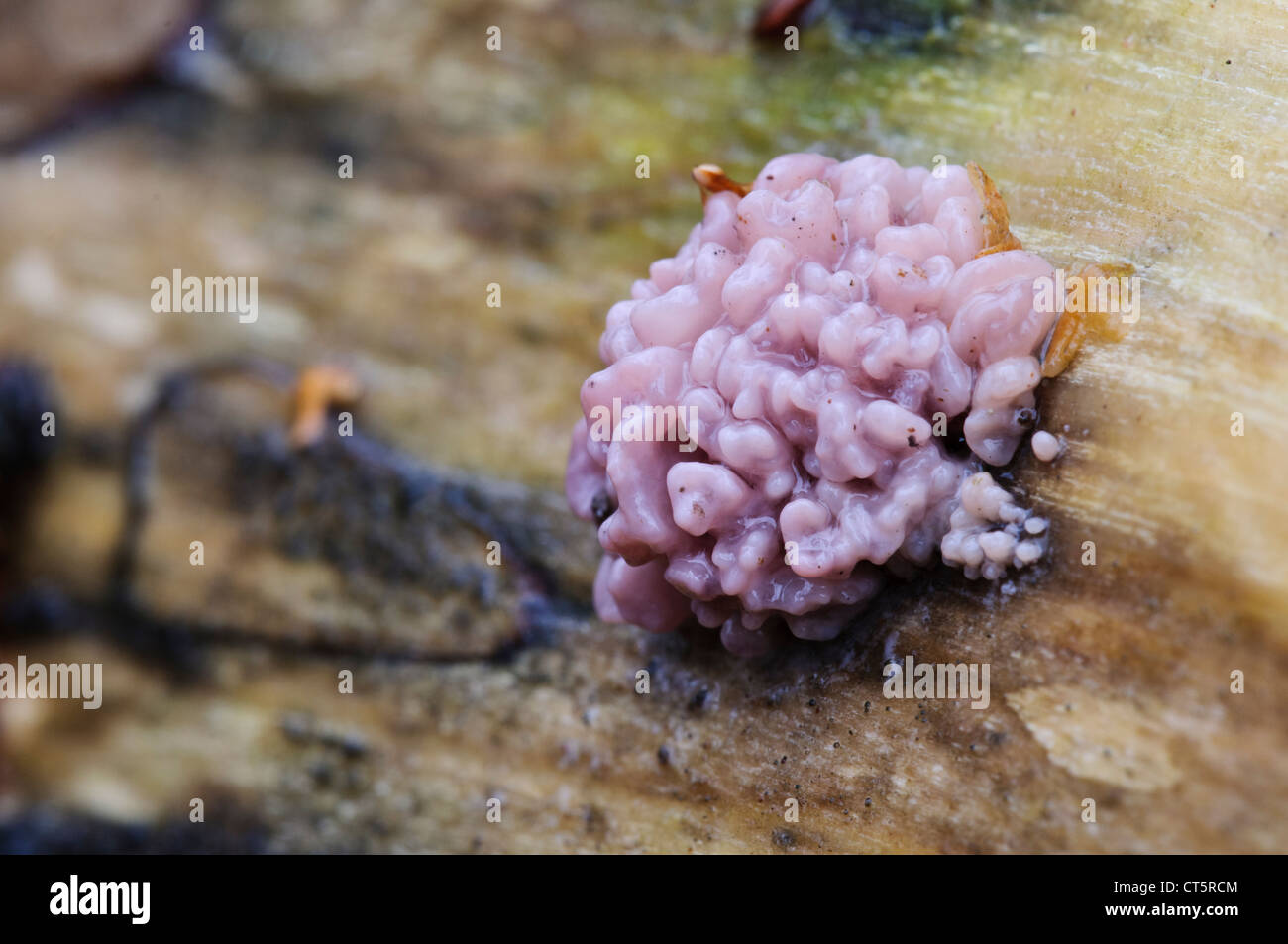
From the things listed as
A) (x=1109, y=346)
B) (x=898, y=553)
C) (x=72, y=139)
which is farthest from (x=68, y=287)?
(x=1109, y=346)

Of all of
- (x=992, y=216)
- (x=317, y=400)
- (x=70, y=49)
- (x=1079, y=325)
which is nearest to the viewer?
(x=1079, y=325)

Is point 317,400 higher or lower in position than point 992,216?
lower

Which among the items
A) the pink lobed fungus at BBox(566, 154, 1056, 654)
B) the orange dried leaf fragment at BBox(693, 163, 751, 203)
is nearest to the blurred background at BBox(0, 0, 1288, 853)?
the pink lobed fungus at BBox(566, 154, 1056, 654)

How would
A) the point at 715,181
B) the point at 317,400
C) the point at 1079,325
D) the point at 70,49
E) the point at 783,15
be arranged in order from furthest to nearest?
1. the point at 70,49
2. the point at 317,400
3. the point at 783,15
4. the point at 715,181
5. the point at 1079,325

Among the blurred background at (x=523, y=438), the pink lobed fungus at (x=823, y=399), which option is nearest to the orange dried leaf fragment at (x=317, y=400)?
the blurred background at (x=523, y=438)

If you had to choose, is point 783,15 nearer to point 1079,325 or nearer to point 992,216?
point 992,216

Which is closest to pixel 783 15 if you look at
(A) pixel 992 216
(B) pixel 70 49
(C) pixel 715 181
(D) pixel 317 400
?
(C) pixel 715 181

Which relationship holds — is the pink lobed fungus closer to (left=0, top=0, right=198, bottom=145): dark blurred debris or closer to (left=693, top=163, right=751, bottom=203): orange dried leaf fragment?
(left=693, top=163, right=751, bottom=203): orange dried leaf fragment

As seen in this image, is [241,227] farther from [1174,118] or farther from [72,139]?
Result: [1174,118]

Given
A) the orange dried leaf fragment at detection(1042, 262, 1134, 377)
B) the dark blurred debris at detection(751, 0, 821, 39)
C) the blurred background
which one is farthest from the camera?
the dark blurred debris at detection(751, 0, 821, 39)
